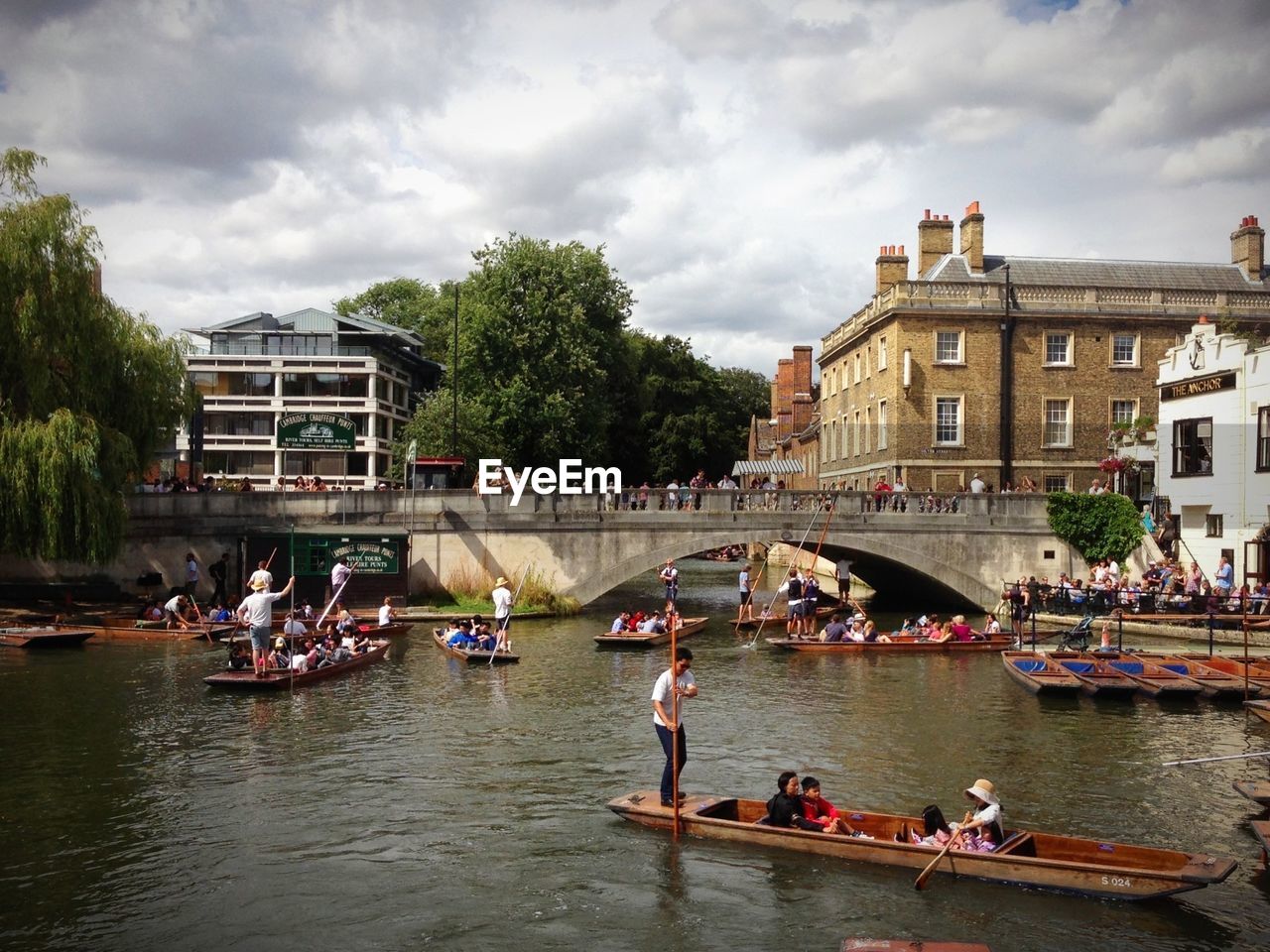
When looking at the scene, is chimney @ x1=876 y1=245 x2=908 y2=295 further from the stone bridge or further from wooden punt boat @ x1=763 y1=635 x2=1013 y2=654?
wooden punt boat @ x1=763 y1=635 x2=1013 y2=654

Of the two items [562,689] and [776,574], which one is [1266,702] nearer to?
[562,689]

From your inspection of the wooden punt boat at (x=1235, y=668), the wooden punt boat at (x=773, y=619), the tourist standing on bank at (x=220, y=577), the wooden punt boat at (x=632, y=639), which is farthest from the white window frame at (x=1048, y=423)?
the tourist standing on bank at (x=220, y=577)

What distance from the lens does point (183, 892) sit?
1320 cm

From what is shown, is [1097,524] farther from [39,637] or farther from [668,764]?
[39,637]

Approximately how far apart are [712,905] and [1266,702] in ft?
42.7

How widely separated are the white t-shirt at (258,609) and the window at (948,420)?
31400mm

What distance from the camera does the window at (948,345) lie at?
4809 cm

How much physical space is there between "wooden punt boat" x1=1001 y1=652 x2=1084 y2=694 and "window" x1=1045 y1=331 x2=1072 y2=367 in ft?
75.2

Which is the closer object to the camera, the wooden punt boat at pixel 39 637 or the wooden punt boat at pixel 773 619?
the wooden punt boat at pixel 39 637

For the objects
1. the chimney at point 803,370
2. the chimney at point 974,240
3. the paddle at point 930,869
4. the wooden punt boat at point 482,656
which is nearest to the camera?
the paddle at point 930,869

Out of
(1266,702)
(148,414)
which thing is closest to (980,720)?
(1266,702)

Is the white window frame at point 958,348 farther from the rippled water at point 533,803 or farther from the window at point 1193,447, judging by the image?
the rippled water at point 533,803

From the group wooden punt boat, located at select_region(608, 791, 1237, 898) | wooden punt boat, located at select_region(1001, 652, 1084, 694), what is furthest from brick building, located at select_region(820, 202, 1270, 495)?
wooden punt boat, located at select_region(608, 791, 1237, 898)

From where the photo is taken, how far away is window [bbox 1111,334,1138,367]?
48.3 metres
